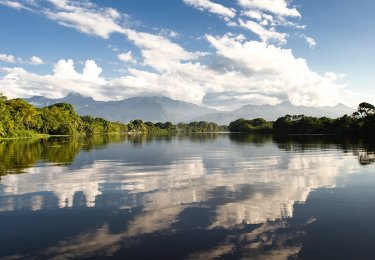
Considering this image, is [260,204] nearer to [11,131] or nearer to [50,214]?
[50,214]

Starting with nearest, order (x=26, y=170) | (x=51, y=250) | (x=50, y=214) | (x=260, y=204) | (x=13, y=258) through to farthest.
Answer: (x=13, y=258) < (x=51, y=250) < (x=50, y=214) < (x=260, y=204) < (x=26, y=170)

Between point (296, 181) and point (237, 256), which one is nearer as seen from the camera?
point (237, 256)

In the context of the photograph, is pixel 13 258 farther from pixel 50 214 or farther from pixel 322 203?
pixel 322 203

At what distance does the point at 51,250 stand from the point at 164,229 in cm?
467

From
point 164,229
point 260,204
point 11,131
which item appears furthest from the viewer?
point 11,131

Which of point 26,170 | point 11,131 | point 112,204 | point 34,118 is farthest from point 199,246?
point 34,118

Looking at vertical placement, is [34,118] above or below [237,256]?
above

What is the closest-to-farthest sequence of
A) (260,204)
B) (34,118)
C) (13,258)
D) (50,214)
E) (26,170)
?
(13,258) < (50,214) < (260,204) < (26,170) < (34,118)

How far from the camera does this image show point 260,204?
63.8ft

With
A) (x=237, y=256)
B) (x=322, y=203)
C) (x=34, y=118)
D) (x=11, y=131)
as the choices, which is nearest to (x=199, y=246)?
(x=237, y=256)

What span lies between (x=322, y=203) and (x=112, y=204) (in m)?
12.2

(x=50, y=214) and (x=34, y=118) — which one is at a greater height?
(x=34, y=118)

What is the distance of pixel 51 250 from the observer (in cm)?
1248

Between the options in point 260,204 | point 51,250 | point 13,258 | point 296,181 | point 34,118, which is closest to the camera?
point 13,258
